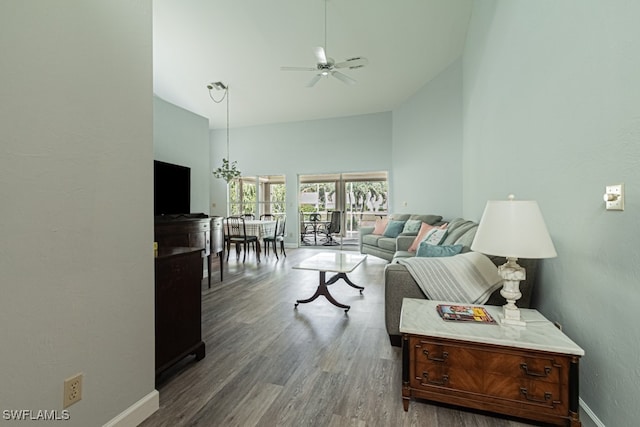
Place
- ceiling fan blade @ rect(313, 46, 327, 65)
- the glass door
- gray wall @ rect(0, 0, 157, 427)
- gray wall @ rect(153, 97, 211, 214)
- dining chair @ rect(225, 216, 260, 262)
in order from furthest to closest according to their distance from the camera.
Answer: the glass door
dining chair @ rect(225, 216, 260, 262)
gray wall @ rect(153, 97, 211, 214)
ceiling fan blade @ rect(313, 46, 327, 65)
gray wall @ rect(0, 0, 157, 427)

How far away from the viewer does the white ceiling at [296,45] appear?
3477mm

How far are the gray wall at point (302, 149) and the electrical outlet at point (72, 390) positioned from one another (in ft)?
21.1

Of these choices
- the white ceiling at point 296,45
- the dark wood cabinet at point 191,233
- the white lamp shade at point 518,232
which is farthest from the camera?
the white ceiling at point 296,45

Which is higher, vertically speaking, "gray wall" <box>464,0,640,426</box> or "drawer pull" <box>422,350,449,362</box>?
"gray wall" <box>464,0,640,426</box>

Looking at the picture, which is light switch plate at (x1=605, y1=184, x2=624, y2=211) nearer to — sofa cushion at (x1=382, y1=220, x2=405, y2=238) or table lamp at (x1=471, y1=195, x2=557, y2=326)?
table lamp at (x1=471, y1=195, x2=557, y2=326)

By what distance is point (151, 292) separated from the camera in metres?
1.53

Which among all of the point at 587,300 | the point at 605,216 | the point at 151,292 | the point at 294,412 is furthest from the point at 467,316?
the point at 151,292

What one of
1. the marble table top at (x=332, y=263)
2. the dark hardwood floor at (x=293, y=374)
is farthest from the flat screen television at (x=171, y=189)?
the marble table top at (x=332, y=263)

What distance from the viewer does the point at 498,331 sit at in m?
1.45

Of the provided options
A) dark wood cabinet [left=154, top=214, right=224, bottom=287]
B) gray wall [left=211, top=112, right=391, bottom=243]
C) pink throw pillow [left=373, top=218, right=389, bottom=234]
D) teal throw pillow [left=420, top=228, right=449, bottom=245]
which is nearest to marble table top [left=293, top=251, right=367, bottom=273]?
teal throw pillow [left=420, top=228, right=449, bottom=245]

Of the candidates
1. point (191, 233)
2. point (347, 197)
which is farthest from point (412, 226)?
point (191, 233)

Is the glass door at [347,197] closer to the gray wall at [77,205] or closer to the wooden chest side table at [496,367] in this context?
the wooden chest side table at [496,367]

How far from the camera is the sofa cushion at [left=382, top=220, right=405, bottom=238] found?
5.44m

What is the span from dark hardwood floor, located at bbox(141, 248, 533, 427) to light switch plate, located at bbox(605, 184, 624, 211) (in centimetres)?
116
